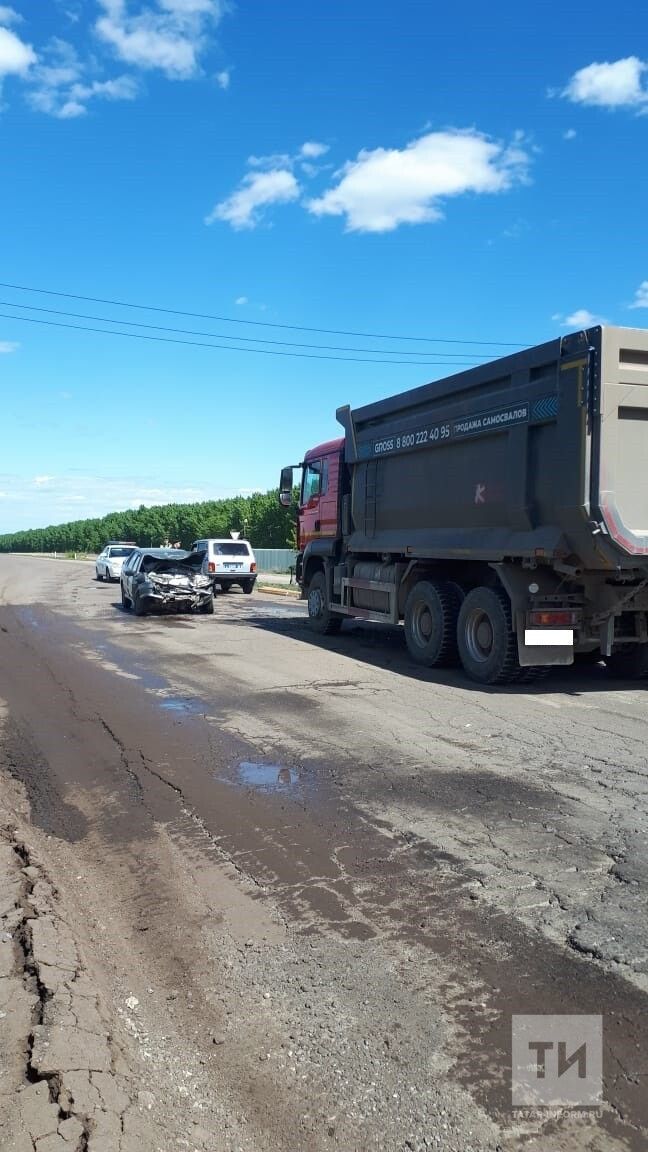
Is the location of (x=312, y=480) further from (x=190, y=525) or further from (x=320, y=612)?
(x=190, y=525)

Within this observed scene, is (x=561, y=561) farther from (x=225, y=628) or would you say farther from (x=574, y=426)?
(x=225, y=628)

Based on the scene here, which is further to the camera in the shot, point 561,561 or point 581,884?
point 561,561

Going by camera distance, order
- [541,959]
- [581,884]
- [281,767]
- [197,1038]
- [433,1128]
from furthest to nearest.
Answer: [281,767] < [581,884] < [541,959] < [197,1038] < [433,1128]

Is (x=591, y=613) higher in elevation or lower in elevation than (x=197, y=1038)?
higher

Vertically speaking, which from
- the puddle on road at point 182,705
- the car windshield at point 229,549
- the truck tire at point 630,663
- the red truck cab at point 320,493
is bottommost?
the puddle on road at point 182,705

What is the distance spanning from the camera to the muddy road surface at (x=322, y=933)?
2643 millimetres

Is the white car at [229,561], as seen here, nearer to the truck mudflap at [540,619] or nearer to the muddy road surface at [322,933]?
the truck mudflap at [540,619]

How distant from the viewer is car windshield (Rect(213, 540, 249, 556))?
26859 mm

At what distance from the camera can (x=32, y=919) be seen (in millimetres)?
3873

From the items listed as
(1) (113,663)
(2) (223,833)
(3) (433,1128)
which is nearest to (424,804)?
(2) (223,833)

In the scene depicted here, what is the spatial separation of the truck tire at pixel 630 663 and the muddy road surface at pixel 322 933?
2.17m

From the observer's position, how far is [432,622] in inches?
440

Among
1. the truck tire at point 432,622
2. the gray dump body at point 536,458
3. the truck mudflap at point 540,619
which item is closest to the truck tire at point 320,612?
the gray dump body at point 536,458

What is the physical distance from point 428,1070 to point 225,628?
13.9 m
